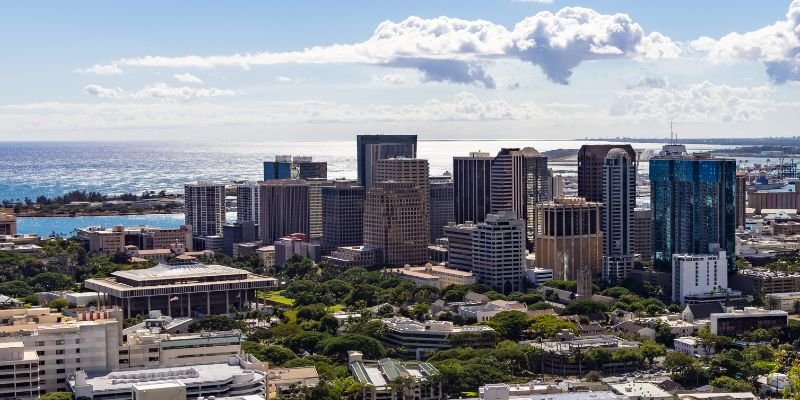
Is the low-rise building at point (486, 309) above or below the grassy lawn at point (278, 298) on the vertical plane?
above

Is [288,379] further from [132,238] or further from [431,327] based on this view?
[132,238]

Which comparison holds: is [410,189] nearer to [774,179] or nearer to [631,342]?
[631,342]

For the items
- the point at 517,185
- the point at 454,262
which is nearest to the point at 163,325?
the point at 454,262

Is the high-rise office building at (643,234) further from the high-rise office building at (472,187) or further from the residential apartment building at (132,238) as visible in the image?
the residential apartment building at (132,238)

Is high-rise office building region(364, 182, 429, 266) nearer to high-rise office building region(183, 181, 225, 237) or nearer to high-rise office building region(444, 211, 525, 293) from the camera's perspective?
high-rise office building region(444, 211, 525, 293)

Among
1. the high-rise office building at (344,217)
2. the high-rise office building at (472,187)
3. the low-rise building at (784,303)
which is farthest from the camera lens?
the high-rise office building at (472,187)

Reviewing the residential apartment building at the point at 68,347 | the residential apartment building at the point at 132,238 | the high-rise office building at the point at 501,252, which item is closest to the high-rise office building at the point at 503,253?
the high-rise office building at the point at 501,252
